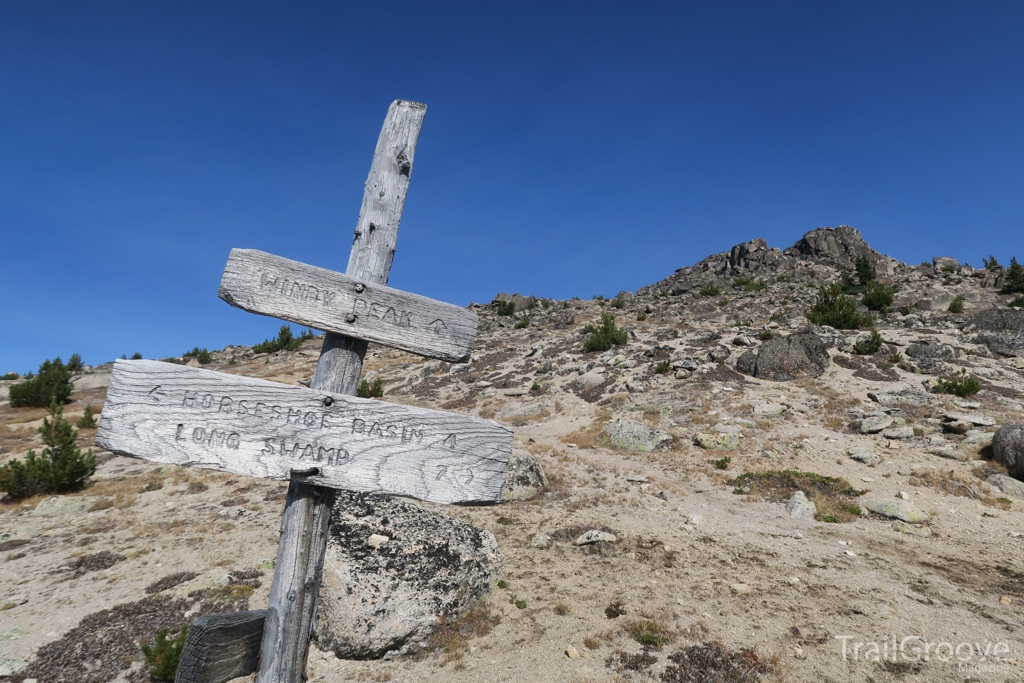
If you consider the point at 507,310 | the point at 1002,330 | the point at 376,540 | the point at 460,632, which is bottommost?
the point at 460,632

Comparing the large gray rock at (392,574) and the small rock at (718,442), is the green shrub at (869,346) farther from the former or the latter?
the large gray rock at (392,574)

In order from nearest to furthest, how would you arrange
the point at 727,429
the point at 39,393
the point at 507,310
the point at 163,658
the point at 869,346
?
the point at 163,658
the point at 727,429
the point at 869,346
the point at 39,393
the point at 507,310

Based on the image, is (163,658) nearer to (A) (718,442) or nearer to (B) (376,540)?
(B) (376,540)

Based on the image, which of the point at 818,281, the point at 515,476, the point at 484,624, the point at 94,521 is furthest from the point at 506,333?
the point at 818,281

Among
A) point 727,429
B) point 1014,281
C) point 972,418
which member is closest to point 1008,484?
point 972,418

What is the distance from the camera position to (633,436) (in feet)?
38.9

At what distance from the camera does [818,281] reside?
121 feet

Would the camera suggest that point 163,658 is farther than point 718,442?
No

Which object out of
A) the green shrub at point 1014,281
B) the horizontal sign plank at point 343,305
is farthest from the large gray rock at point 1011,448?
the green shrub at point 1014,281

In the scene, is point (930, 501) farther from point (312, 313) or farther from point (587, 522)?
point (312, 313)

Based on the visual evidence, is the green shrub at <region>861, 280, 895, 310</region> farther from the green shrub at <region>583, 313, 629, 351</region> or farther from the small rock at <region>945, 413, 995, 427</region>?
the small rock at <region>945, 413, 995, 427</region>

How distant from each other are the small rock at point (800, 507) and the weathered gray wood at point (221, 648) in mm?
8561

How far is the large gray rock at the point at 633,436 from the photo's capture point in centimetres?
1153

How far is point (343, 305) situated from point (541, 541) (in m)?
5.74
